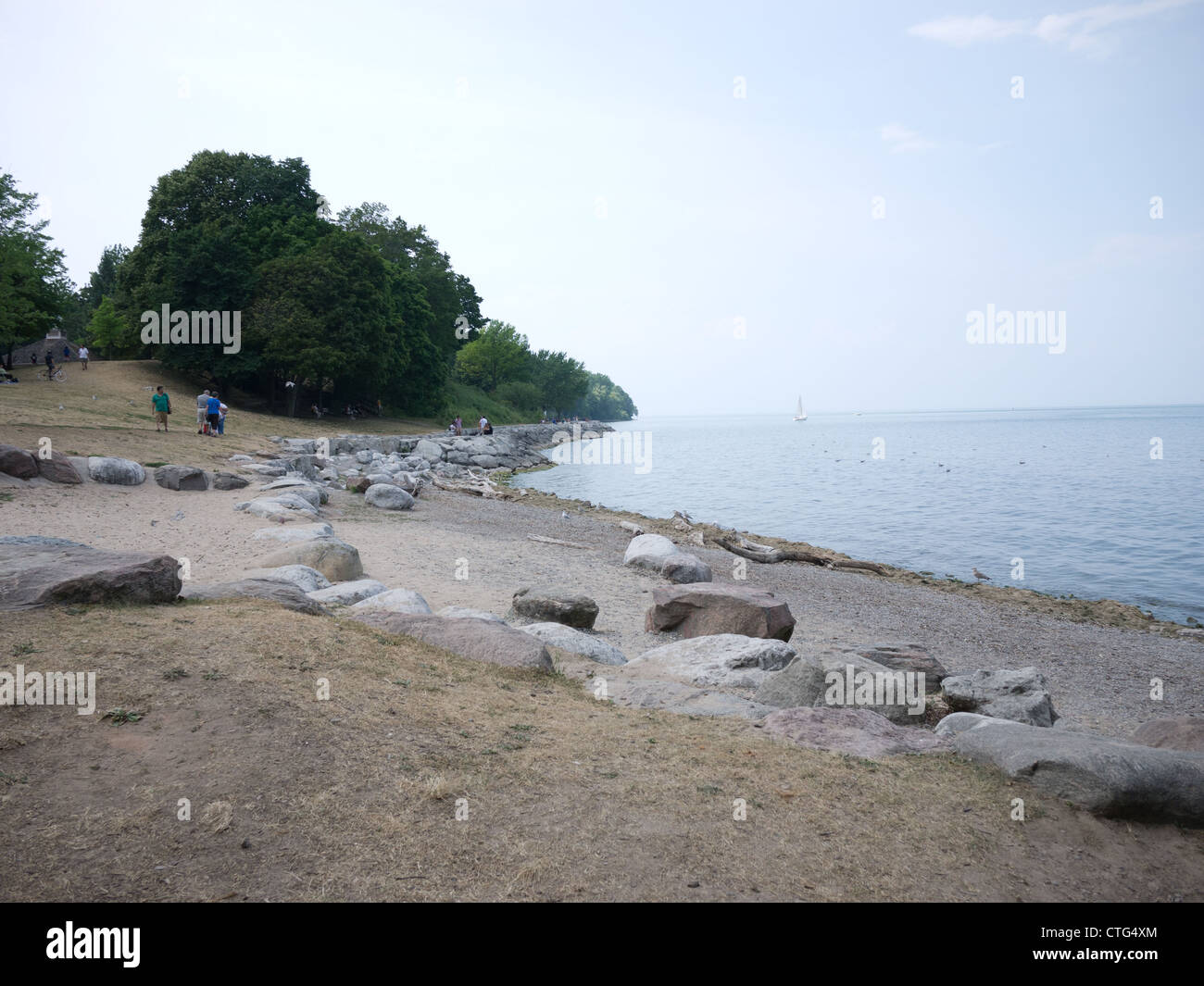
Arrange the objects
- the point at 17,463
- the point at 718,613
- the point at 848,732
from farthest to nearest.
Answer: the point at 17,463
the point at 718,613
the point at 848,732

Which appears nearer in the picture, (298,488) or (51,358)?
(298,488)

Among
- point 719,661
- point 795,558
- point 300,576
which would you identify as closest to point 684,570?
point 795,558

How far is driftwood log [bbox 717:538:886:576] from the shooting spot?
20844 millimetres

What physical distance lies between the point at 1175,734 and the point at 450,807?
19.7 ft

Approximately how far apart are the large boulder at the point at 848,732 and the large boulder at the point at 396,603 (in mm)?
4586

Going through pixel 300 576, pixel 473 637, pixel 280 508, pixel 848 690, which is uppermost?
pixel 280 508

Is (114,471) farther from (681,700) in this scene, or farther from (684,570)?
(681,700)

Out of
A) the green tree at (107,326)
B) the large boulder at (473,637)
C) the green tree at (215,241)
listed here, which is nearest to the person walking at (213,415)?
the green tree at (215,241)

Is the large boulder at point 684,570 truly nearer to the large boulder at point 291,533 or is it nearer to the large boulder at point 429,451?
the large boulder at point 291,533

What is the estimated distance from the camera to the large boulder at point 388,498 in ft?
73.2

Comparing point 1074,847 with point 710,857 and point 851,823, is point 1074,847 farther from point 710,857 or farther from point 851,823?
→ point 710,857

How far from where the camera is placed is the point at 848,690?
8.19 metres

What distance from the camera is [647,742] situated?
6090mm

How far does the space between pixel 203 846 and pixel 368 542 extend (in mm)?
12348
